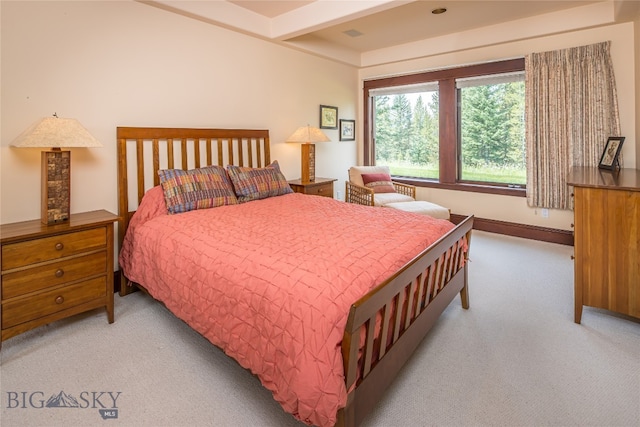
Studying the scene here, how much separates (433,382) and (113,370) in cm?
180

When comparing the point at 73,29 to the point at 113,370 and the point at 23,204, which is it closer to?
the point at 23,204

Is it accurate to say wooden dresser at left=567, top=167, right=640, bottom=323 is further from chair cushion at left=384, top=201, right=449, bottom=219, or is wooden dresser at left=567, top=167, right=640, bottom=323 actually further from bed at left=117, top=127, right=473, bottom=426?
chair cushion at left=384, top=201, right=449, bottom=219

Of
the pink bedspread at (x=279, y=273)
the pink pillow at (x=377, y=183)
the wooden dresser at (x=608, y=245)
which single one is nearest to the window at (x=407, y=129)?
the pink pillow at (x=377, y=183)

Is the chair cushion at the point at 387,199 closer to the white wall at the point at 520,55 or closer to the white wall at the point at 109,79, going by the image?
the white wall at the point at 520,55

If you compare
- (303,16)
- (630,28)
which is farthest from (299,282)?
(630,28)

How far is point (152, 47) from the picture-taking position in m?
3.16

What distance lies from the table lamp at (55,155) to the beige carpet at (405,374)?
84cm

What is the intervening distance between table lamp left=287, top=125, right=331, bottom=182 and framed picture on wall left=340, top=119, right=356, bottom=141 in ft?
3.73

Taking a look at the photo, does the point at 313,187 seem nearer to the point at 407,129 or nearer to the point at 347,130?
the point at 347,130

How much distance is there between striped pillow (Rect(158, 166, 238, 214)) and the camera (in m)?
2.94

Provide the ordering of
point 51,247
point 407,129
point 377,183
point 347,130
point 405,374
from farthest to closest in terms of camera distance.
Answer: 1. point 347,130
2. point 407,129
3. point 377,183
4. point 51,247
5. point 405,374

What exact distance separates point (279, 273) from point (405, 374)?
3.18 ft

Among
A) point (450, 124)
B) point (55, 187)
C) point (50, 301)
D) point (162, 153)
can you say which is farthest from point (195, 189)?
point (450, 124)

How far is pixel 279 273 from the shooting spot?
162cm
